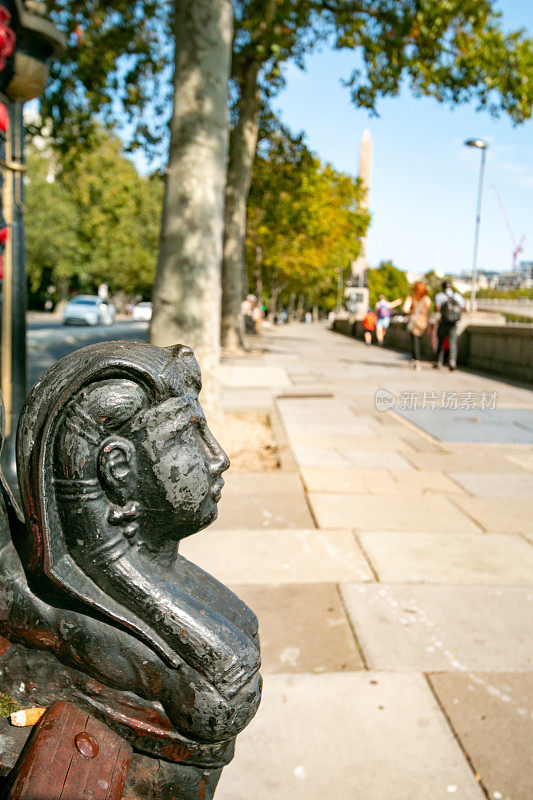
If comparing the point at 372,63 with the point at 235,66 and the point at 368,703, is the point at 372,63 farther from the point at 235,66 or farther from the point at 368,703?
the point at 368,703

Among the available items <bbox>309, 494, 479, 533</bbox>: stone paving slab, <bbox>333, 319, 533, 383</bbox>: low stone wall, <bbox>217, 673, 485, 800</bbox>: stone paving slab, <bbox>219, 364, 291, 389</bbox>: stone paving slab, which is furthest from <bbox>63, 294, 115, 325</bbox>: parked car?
<bbox>217, 673, 485, 800</bbox>: stone paving slab

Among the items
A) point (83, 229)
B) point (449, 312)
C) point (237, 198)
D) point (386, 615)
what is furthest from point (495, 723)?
point (83, 229)

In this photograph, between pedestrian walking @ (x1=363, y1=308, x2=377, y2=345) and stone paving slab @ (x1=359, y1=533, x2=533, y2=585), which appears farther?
pedestrian walking @ (x1=363, y1=308, x2=377, y2=345)

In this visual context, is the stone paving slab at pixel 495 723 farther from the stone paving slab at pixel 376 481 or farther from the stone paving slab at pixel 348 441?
the stone paving slab at pixel 348 441

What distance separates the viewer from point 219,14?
6.57 metres

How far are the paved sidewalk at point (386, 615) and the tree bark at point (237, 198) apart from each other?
1081 centimetres

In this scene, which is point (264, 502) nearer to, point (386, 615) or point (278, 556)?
point (278, 556)

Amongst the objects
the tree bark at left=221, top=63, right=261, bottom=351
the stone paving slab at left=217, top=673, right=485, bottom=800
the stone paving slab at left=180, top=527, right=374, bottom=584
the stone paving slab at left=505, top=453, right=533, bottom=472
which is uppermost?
the tree bark at left=221, top=63, right=261, bottom=351

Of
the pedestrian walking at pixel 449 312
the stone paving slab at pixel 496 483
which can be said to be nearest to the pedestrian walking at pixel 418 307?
the pedestrian walking at pixel 449 312

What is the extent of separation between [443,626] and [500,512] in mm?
2107

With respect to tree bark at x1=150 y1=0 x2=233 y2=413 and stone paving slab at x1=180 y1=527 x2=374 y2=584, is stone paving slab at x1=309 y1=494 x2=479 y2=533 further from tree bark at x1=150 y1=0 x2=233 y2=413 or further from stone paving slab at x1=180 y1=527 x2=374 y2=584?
tree bark at x1=150 y1=0 x2=233 y2=413

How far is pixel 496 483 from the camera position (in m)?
5.89

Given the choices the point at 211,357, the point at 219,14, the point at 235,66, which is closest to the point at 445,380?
the point at 211,357

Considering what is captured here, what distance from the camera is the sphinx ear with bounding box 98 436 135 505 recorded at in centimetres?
117
